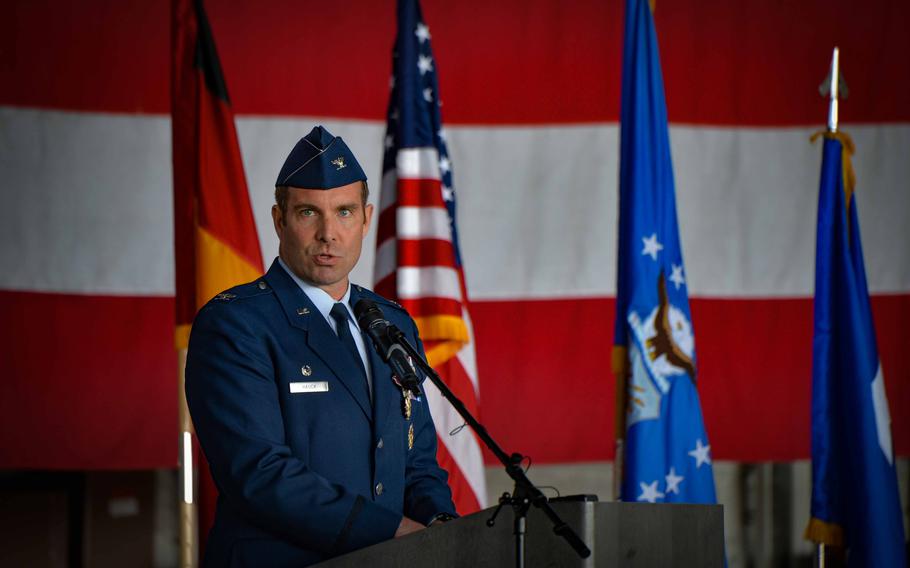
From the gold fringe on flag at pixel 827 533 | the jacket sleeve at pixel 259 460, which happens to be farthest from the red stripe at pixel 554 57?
the jacket sleeve at pixel 259 460

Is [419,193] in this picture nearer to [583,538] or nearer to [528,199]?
[528,199]

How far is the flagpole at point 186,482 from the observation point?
111 inches

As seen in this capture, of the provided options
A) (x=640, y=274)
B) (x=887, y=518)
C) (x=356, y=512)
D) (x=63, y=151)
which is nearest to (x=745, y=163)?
(x=640, y=274)

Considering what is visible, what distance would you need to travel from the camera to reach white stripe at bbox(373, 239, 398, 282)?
10.1 feet

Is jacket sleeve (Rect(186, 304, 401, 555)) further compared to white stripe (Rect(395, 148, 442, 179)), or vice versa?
white stripe (Rect(395, 148, 442, 179))

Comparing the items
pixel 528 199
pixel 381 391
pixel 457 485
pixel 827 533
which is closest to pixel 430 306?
pixel 457 485

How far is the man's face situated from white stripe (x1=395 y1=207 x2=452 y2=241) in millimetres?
1209

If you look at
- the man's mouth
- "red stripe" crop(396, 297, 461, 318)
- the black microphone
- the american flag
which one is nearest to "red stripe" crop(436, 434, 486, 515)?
the american flag

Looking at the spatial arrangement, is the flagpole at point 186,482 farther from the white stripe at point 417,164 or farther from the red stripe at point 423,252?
the white stripe at point 417,164

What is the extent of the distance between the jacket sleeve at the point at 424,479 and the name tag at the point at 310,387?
0.73 feet

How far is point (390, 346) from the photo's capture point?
5.06 ft

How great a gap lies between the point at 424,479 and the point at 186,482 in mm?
1156

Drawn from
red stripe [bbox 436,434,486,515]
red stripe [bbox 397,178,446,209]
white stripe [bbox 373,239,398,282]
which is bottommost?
red stripe [bbox 436,434,486,515]

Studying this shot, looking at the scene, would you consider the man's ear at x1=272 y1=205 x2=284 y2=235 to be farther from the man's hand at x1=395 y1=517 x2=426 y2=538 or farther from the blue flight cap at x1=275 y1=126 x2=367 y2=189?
the man's hand at x1=395 y1=517 x2=426 y2=538
